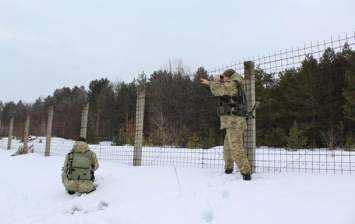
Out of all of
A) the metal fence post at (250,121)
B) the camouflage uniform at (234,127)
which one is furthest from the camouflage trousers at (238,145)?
the metal fence post at (250,121)

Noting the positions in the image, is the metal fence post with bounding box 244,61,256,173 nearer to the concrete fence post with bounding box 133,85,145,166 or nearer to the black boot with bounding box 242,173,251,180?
the black boot with bounding box 242,173,251,180

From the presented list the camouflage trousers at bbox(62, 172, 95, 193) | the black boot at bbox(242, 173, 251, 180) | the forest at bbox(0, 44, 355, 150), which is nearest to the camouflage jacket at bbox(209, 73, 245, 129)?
the black boot at bbox(242, 173, 251, 180)

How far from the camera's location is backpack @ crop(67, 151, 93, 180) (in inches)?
208

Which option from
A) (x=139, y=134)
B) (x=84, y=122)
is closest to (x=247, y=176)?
(x=139, y=134)

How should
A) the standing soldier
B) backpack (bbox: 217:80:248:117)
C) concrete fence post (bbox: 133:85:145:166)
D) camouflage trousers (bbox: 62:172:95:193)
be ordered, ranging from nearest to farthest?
the standing soldier < backpack (bbox: 217:80:248:117) < camouflage trousers (bbox: 62:172:95:193) < concrete fence post (bbox: 133:85:145:166)

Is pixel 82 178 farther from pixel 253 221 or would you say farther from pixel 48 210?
pixel 253 221

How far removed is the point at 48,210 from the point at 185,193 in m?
2.27

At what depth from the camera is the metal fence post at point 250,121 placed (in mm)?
4733

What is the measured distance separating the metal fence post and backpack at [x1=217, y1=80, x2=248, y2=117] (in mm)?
322

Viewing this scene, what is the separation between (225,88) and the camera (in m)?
4.47

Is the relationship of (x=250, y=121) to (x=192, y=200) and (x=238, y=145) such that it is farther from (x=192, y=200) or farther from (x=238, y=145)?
(x=192, y=200)

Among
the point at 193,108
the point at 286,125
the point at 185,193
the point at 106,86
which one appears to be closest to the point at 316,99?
the point at 286,125

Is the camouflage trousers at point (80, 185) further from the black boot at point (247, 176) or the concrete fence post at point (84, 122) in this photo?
the concrete fence post at point (84, 122)

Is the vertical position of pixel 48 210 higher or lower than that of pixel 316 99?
lower
